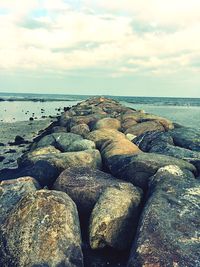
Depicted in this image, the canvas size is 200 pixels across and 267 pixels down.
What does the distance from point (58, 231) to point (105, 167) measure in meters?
4.39

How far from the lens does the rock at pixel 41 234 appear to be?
5.42 metres

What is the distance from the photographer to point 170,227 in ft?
18.5

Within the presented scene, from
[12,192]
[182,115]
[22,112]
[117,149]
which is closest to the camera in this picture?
[12,192]

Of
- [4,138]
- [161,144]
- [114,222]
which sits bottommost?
[4,138]

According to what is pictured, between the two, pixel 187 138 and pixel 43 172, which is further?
pixel 187 138

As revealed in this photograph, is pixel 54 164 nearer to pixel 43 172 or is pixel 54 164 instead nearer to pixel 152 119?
pixel 43 172

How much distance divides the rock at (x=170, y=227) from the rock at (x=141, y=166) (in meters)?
0.91

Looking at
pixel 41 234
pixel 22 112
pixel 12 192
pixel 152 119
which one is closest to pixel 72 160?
pixel 12 192

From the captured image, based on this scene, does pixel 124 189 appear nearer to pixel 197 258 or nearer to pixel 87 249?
pixel 87 249

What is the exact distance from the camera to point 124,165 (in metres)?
8.63

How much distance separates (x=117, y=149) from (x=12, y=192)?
3930 millimetres

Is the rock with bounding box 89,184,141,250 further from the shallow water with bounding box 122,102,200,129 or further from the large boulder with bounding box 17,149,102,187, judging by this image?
the shallow water with bounding box 122,102,200,129

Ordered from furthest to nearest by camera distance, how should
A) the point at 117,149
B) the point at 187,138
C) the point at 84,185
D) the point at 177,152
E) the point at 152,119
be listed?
the point at 152,119
the point at 187,138
the point at 117,149
the point at 177,152
the point at 84,185

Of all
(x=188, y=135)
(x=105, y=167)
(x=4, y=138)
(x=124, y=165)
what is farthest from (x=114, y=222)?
(x=4, y=138)
